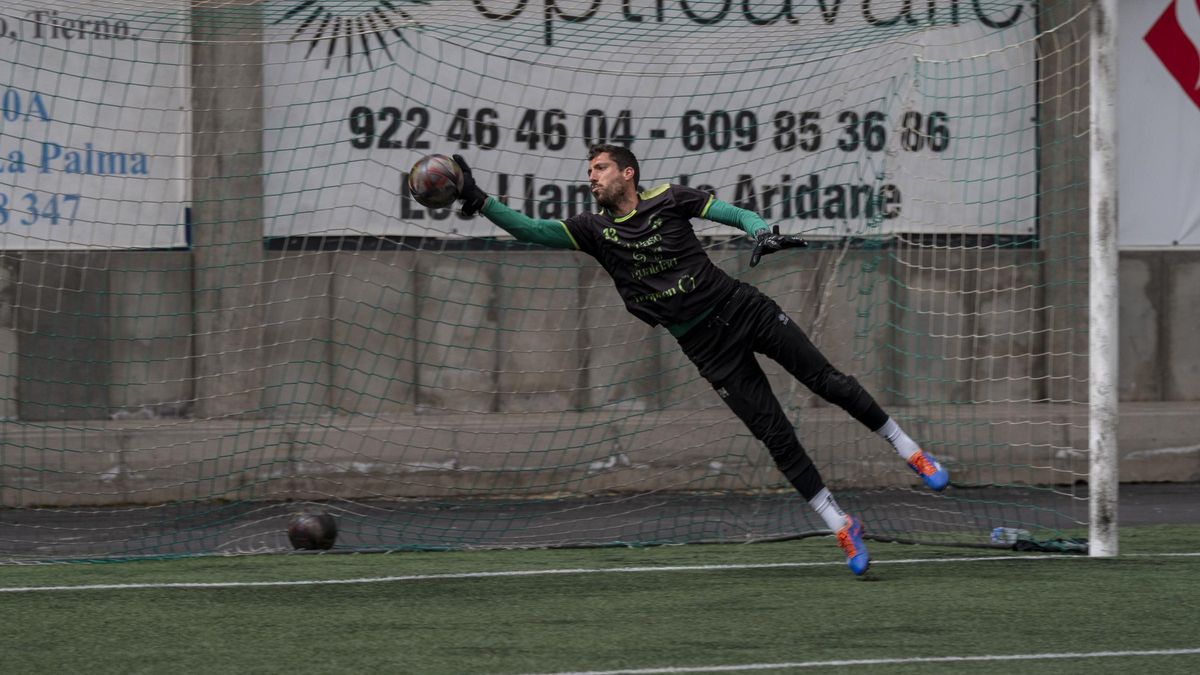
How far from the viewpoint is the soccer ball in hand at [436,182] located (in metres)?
6.04

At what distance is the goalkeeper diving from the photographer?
633 cm

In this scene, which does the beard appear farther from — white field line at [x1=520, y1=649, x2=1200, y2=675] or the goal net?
the goal net

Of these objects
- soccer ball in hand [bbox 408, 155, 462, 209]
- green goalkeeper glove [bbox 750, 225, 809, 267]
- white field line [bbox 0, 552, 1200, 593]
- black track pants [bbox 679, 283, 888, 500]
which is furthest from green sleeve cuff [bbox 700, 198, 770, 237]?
white field line [bbox 0, 552, 1200, 593]

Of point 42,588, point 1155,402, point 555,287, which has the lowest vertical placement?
point 42,588

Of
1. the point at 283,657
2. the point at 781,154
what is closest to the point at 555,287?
the point at 781,154

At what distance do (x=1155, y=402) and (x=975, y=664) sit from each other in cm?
603

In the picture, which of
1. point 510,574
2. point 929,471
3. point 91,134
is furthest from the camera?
point 91,134

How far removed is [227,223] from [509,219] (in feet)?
12.3

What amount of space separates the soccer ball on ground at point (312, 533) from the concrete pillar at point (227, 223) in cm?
219

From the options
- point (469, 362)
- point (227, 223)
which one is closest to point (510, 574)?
point (469, 362)

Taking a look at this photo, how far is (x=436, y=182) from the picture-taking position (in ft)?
19.8

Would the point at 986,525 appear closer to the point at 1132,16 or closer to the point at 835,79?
the point at 835,79

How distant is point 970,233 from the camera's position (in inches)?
382

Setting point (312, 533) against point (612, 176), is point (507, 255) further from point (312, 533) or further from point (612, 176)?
point (612, 176)
